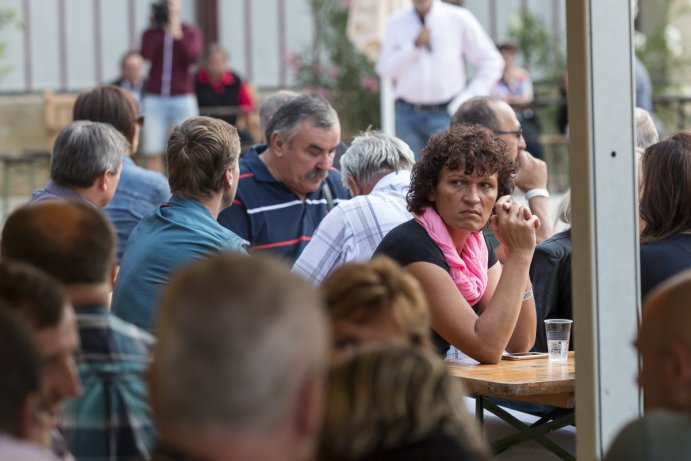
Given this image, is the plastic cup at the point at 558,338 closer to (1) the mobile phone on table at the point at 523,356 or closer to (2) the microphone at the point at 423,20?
(1) the mobile phone on table at the point at 523,356

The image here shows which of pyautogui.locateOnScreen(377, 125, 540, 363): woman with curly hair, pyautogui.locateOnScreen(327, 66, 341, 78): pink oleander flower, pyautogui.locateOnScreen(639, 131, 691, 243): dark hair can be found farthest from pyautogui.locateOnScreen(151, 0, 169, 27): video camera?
pyautogui.locateOnScreen(639, 131, 691, 243): dark hair

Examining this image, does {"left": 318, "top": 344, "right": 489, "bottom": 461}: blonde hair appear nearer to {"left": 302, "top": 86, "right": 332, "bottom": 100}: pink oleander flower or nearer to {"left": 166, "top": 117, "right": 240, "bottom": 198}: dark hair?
{"left": 166, "top": 117, "right": 240, "bottom": 198}: dark hair

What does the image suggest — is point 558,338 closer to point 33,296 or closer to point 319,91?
point 33,296

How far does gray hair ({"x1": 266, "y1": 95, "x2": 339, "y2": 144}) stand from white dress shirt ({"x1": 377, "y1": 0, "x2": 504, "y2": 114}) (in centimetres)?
318

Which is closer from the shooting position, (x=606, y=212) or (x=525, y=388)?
(x=606, y=212)

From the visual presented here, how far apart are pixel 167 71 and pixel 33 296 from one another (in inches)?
378

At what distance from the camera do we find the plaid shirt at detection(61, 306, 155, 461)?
94.5 inches

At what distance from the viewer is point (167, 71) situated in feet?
37.9

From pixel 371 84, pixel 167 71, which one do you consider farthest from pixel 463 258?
pixel 371 84

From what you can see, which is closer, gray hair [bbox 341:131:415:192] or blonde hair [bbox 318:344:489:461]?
blonde hair [bbox 318:344:489:461]

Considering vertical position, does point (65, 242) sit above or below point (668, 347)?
above

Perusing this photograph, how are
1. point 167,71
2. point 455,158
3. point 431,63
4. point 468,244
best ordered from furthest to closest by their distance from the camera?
point 167,71 → point 431,63 → point 468,244 → point 455,158

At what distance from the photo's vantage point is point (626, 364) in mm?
2930

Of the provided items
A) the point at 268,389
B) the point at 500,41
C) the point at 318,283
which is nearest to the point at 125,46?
the point at 500,41
